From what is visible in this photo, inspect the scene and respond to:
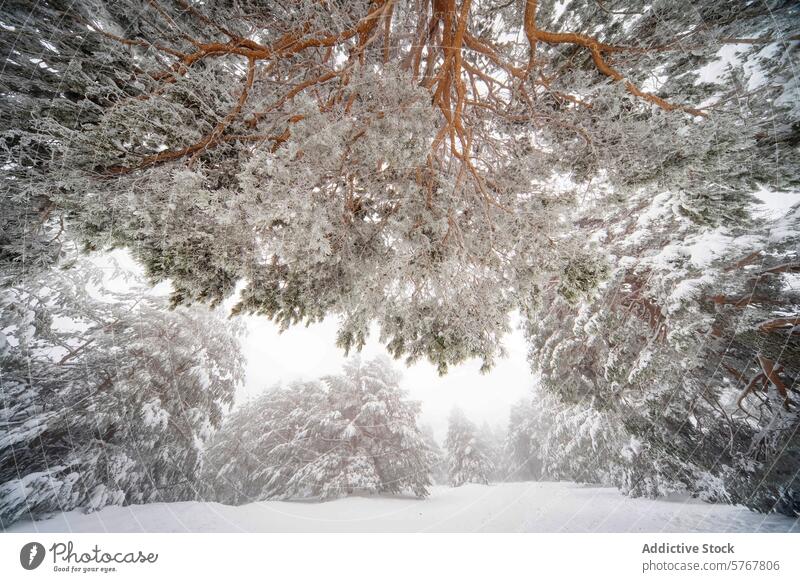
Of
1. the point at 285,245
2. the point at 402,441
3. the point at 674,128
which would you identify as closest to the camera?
the point at 285,245

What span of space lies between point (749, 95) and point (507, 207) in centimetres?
208

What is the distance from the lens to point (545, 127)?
242 cm

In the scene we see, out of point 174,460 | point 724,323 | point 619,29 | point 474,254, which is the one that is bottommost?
point 174,460

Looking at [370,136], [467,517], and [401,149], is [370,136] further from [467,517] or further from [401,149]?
[467,517]

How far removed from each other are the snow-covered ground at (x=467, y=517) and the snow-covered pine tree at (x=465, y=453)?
6.44 metres

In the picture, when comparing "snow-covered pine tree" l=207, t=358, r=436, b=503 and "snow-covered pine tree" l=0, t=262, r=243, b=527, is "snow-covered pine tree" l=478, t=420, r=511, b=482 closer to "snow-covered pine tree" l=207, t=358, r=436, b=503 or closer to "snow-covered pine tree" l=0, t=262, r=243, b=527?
"snow-covered pine tree" l=207, t=358, r=436, b=503

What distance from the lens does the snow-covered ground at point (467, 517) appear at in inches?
141

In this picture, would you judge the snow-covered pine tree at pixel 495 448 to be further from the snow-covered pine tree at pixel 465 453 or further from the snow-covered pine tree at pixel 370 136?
the snow-covered pine tree at pixel 370 136

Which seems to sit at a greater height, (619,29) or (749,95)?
(619,29)
